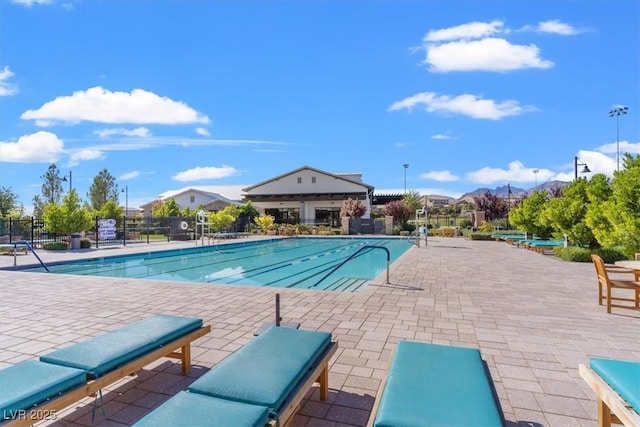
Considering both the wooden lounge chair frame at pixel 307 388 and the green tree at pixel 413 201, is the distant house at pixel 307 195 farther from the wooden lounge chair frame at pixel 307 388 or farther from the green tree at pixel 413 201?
the wooden lounge chair frame at pixel 307 388

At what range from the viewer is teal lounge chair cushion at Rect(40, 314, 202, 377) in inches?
96.7

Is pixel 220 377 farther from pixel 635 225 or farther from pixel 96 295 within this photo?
pixel 635 225

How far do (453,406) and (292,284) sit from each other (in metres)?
7.81

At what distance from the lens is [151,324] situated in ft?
10.7

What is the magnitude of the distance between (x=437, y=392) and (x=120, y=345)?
2.31 meters

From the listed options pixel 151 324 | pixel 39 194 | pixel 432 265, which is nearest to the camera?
pixel 151 324

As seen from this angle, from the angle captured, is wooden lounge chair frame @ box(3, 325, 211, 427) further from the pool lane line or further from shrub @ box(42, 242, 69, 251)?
shrub @ box(42, 242, 69, 251)

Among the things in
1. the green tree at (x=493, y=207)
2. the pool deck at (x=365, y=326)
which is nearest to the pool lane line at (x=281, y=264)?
the pool deck at (x=365, y=326)

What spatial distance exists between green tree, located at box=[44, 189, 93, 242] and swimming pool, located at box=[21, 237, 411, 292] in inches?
191

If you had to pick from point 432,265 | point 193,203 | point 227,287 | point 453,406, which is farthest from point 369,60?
point 193,203

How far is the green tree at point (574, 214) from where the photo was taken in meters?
11.0

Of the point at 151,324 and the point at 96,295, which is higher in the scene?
the point at 151,324

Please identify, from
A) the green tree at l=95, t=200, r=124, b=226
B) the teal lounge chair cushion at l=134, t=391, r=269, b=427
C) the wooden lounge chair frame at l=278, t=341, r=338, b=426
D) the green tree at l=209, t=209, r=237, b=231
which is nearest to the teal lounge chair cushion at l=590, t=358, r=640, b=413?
the wooden lounge chair frame at l=278, t=341, r=338, b=426

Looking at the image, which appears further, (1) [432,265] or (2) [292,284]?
(1) [432,265]
